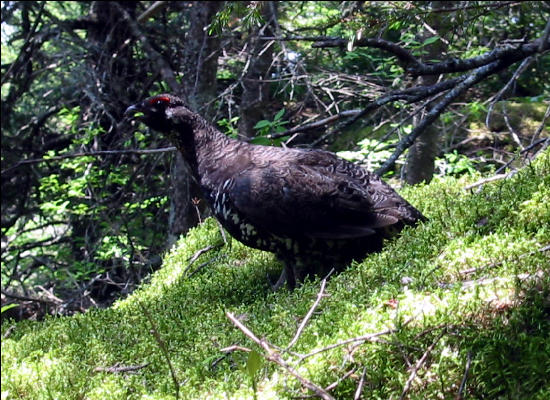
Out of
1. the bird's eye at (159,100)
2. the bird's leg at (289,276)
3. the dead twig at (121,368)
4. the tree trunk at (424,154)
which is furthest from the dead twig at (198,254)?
the tree trunk at (424,154)

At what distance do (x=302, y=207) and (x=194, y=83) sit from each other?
4.34 meters

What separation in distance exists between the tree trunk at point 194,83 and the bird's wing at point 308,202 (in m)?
3.61

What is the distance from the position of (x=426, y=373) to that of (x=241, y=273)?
2.75 meters

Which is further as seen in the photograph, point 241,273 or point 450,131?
point 450,131

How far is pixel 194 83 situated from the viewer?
8.16m

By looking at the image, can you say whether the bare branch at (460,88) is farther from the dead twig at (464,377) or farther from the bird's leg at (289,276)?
the dead twig at (464,377)

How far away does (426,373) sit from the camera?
250 centimetres

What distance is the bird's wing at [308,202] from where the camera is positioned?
4363 millimetres

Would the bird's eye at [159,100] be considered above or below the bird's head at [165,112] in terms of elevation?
above

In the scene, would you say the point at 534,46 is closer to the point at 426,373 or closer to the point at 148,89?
the point at 426,373

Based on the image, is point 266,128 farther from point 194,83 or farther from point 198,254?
point 194,83

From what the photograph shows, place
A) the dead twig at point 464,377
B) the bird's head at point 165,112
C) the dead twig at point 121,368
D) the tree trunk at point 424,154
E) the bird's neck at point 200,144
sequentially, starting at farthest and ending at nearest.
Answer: the tree trunk at point 424,154, the bird's head at point 165,112, the bird's neck at point 200,144, the dead twig at point 121,368, the dead twig at point 464,377

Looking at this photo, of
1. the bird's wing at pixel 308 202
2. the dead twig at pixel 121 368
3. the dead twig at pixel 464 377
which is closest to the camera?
the dead twig at pixel 464 377

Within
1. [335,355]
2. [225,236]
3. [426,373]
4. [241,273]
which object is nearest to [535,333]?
[426,373]
